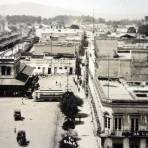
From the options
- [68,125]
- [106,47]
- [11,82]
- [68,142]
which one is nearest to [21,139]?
[68,142]

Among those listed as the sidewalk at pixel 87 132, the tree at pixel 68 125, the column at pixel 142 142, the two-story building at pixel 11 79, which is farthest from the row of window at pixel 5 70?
the column at pixel 142 142

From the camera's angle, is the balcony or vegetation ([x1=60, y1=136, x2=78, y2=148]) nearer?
the balcony

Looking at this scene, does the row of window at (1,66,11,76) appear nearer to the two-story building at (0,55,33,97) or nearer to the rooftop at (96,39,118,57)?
the two-story building at (0,55,33,97)

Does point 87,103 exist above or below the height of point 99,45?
below

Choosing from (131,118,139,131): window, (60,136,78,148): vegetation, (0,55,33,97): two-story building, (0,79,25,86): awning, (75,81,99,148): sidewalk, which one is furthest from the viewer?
(0,55,33,97): two-story building

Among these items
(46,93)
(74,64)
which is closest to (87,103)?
(46,93)

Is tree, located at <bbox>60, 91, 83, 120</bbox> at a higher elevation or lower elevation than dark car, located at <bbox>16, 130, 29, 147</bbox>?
higher

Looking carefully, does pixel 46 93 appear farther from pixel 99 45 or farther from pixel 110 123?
pixel 110 123

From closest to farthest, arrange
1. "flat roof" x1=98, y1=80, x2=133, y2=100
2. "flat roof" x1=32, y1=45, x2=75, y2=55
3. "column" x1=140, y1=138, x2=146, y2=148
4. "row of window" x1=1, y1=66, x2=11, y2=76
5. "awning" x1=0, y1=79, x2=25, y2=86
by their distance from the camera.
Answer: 1. "column" x1=140, y1=138, x2=146, y2=148
2. "flat roof" x1=98, y1=80, x2=133, y2=100
3. "awning" x1=0, y1=79, x2=25, y2=86
4. "row of window" x1=1, y1=66, x2=11, y2=76
5. "flat roof" x1=32, y1=45, x2=75, y2=55

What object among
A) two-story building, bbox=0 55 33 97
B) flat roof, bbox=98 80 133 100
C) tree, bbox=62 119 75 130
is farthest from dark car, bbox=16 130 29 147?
two-story building, bbox=0 55 33 97

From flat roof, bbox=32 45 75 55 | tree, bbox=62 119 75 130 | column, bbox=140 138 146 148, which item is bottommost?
tree, bbox=62 119 75 130

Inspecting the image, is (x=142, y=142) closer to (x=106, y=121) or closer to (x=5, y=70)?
(x=106, y=121)
